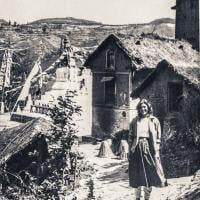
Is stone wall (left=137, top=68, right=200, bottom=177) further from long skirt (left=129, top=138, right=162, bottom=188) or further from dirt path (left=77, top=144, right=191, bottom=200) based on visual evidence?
long skirt (left=129, top=138, right=162, bottom=188)

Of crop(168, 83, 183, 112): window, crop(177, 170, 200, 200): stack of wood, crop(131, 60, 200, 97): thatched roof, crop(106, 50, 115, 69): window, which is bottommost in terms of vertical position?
crop(177, 170, 200, 200): stack of wood

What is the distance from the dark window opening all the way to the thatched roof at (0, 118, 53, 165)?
10.8m

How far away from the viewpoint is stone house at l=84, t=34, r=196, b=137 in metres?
17.5

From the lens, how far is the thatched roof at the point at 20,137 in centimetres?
666

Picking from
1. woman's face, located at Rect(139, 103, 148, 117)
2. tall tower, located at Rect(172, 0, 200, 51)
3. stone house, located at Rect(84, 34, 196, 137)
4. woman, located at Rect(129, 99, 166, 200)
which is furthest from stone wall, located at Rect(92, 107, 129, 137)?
woman's face, located at Rect(139, 103, 148, 117)

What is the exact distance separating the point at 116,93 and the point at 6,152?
11605 mm

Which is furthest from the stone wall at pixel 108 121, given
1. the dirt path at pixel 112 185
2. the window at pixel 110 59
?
the dirt path at pixel 112 185

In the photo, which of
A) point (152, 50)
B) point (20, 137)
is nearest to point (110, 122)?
point (152, 50)

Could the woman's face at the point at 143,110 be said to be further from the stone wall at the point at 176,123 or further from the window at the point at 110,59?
the window at the point at 110,59

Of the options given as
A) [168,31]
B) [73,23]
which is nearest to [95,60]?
[73,23]

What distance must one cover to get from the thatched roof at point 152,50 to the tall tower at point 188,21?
56 cm

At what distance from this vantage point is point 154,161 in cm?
662

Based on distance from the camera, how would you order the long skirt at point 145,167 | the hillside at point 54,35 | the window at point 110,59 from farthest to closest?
the hillside at point 54,35, the window at point 110,59, the long skirt at point 145,167

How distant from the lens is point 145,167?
6641 millimetres
